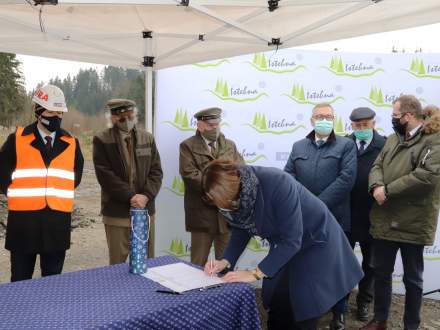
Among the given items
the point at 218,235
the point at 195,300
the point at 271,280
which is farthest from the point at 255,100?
the point at 195,300

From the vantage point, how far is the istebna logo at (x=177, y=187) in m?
4.10

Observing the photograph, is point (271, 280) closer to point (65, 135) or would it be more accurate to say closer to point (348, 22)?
point (65, 135)

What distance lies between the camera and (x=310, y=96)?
4.02 meters

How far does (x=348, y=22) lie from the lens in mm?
3012

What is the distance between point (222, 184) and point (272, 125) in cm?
257

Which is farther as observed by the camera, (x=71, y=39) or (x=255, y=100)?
(x=255, y=100)

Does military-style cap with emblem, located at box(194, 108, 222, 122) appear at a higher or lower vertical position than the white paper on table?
higher

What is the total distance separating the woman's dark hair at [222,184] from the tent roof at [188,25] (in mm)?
1279

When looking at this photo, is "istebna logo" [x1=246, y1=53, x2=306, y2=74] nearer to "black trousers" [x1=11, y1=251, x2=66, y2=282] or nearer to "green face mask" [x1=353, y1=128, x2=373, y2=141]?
"green face mask" [x1=353, y1=128, x2=373, y2=141]

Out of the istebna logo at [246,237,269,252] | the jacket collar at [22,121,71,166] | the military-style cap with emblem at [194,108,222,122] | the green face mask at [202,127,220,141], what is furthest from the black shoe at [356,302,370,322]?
the jacket collar at [22,121,71,166]

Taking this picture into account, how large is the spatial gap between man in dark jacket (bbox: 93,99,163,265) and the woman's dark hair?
1692 mm

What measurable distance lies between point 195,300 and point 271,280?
51 centimetres

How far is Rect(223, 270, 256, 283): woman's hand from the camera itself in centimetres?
175

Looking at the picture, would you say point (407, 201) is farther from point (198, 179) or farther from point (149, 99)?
point (149, 99)
